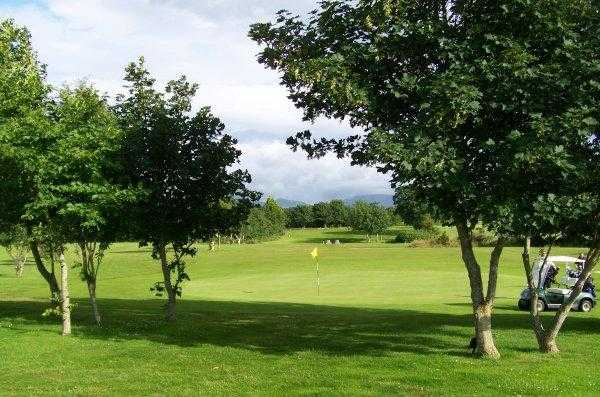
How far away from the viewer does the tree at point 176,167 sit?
23359 millimetres

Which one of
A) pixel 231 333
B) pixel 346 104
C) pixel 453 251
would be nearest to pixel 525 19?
pixel 346 104

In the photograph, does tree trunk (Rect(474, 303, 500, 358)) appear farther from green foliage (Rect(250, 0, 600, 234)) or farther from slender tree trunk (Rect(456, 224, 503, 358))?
green foliage (Rect(250, 0, 600, 234))

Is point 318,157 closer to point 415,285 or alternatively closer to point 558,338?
point 558,338

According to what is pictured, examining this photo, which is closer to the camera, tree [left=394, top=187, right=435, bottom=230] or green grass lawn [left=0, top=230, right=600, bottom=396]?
green grass lawn [left=0, top=230, right=600, bottom=396]

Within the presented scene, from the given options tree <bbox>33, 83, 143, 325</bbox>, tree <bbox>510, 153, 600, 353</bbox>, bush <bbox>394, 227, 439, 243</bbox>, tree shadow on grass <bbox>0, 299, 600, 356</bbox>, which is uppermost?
tree <bbox>33, 83, 143, 325</bbox>

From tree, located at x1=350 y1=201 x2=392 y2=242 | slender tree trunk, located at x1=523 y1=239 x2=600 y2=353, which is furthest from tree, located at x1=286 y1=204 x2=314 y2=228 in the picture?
slender tree trunk, located at x1=523 y1=239 x2=600 y2=353

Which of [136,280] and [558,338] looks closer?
A: [558,338]

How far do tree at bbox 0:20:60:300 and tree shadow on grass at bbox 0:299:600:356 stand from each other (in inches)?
144

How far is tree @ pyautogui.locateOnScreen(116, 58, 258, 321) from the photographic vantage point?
23.4m

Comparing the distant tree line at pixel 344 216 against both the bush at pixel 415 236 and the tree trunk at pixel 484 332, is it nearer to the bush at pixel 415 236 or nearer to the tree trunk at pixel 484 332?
the bush at pixel 415 236

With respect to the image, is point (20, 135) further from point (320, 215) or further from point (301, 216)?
point (301, 216)

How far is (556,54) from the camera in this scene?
1455 cm

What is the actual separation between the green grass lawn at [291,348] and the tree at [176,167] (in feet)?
11.7

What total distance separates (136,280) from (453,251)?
42297 mm
